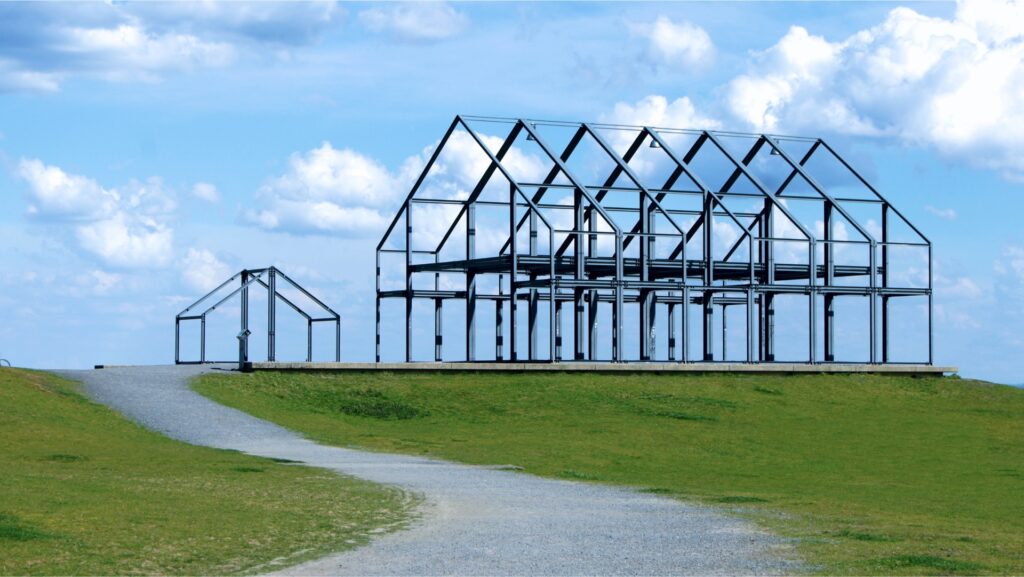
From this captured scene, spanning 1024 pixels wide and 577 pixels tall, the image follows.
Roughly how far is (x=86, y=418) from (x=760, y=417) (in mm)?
20944

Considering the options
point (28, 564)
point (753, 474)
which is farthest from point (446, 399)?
point (28, 564)

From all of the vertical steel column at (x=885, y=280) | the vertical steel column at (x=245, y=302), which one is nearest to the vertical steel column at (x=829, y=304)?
the vertical steel column at (x=885, y=280)

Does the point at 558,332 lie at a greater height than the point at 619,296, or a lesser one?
lesser

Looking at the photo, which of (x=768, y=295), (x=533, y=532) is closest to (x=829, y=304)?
(x=768, y=295)

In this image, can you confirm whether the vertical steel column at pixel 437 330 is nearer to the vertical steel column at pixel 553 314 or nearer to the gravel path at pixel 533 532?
the vertical steel column at pixel 553 314

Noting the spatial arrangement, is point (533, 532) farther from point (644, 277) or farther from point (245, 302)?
point (644, 277)

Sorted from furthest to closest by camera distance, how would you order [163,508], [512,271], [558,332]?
[558,332], [512,271], [163,508]

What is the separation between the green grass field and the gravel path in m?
0.88

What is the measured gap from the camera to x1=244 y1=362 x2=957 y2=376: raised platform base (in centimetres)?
4578

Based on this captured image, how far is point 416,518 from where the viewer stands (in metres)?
19.0

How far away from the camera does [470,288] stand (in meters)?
59.9

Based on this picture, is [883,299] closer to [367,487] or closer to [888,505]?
[888,505]

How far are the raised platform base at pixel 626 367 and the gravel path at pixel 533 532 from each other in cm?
1461

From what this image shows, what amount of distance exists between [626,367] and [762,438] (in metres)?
11.5
